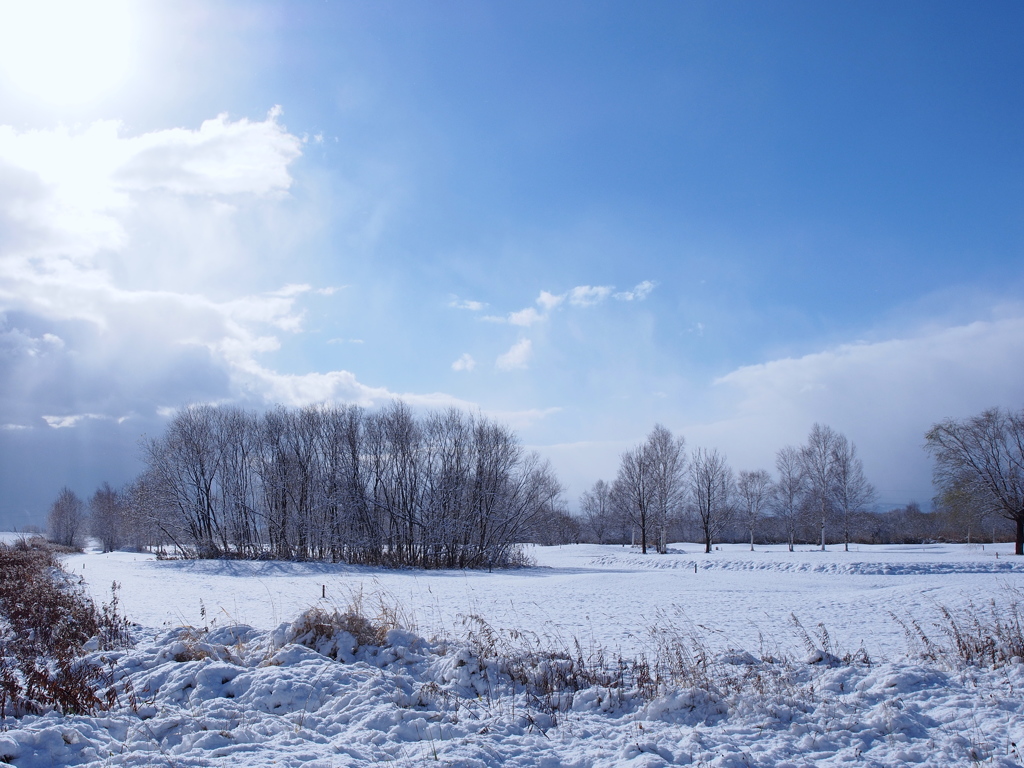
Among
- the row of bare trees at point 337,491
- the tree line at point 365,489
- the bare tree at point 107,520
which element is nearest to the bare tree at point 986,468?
the tree line at point 365,489

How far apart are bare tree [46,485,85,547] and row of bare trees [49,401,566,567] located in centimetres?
4597

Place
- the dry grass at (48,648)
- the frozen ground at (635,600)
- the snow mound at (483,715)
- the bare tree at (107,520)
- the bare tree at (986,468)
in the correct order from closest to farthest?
the snow mound at (483,715) < the dry grass at (48,648) < the frozen ground at (635,600) < the bare tree at (986,468) < the bare tree at (107,520)

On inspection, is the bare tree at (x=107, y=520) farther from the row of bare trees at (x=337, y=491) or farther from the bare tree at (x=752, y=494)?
the bare tree at (x=752, y=494)

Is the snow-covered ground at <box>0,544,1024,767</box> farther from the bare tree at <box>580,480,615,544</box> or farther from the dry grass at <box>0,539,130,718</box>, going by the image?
the bare tree at <box>580,480,615,544</box>

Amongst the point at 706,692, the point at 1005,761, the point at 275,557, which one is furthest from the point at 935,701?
the point at 275,557

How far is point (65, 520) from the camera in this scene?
78750 mm

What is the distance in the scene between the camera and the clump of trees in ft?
130

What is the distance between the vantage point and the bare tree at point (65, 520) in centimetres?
7738

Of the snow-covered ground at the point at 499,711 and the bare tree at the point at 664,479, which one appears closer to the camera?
the snow-covered ground at the point at 499,711

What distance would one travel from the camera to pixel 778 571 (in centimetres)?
3428

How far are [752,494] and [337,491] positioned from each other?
42242mm

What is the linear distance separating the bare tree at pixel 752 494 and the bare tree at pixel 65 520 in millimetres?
83365

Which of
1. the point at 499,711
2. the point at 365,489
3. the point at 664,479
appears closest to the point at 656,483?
the point at 664,479

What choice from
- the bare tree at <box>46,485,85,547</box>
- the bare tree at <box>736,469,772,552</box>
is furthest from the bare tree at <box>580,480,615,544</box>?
the bare tree at <box>46,485,85,547</box>
